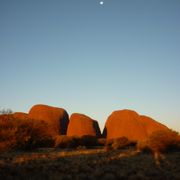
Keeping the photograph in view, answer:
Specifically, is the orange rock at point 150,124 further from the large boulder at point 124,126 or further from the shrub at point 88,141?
the shrub at point 88,141

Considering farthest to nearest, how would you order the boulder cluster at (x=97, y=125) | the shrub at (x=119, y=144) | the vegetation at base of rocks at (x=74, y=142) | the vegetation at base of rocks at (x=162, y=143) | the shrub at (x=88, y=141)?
1. the boulder cluster at (x=97, y=125)
2. the shrub at (x=88, y=141)
3. the vegetation at base of rocks at (x=74, y=142)
4. the shrub at (x=119, y=144)
5. the vegetation at base of rocks at (x=162, y=143)

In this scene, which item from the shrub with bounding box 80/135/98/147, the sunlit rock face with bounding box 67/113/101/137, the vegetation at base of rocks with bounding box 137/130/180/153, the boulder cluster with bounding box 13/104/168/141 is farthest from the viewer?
the sunlit rock face with bounding box 67/113/101/137

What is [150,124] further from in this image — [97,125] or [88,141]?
[88,141]

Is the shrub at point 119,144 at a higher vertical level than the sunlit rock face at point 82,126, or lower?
lower

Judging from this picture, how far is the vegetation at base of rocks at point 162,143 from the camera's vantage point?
1228 inches

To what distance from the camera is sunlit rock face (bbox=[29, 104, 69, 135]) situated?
64812 millimetres

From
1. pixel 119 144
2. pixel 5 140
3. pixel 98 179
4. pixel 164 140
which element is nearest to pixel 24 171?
pixel 98 179

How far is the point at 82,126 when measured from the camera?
209ft

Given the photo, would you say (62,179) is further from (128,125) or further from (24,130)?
(128,125)

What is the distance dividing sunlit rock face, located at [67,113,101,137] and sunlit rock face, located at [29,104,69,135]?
1567 millimetres

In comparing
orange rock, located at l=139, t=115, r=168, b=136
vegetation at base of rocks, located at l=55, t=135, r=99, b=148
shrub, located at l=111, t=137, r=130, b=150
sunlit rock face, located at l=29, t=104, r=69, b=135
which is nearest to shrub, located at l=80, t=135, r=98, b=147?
vegetation at base of rocks, located at l=55, t=135, r=99, b=148

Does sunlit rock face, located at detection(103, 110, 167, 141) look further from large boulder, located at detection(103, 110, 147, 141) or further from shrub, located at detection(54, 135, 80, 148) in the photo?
shrub, located at detection(54, 135, 80, 148)

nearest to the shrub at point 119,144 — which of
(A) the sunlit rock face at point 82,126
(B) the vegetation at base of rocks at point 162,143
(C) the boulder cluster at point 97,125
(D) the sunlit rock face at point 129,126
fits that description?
(B) the vegetation at base of rocks at point 162,143

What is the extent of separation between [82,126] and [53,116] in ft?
22.4
